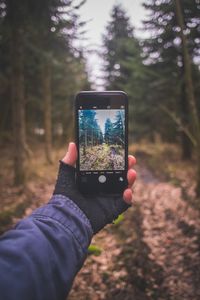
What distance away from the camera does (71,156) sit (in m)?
2.28

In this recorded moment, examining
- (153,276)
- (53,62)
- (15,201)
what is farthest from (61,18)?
(153,276)

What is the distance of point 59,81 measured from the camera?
20109mm

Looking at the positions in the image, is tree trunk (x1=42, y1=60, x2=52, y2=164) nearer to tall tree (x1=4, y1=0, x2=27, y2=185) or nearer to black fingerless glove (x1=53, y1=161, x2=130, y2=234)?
tall tree (x1=4, y1=0, x2=27, y2=185)

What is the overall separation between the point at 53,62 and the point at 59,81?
26.6 ft

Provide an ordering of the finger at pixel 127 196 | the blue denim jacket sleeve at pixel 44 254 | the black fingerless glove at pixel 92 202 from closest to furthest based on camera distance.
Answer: the blue denim jacket sleeve at pixel 44 254
the black fingerless glove at pixel 92 202
the finger at pixel 127 196

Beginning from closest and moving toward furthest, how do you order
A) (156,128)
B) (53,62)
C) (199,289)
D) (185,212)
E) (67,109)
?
(199,289)
(185,212)
(53,62)
(156,128)
(67,109)

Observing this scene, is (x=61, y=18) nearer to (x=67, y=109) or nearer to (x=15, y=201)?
(x=15, y=201)

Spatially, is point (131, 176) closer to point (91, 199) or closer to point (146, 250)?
point (91, 199)

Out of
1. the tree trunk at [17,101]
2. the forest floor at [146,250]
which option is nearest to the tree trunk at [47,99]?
the tree trunk at [17,101]

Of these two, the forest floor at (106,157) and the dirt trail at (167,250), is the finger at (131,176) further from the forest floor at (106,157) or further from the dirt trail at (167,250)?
the dirt trail at (167,250)

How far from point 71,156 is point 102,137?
30cm

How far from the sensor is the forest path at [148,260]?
16.4 feet

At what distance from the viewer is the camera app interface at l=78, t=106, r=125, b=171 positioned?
239 cm

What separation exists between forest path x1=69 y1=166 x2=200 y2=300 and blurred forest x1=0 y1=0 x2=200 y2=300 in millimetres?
18
